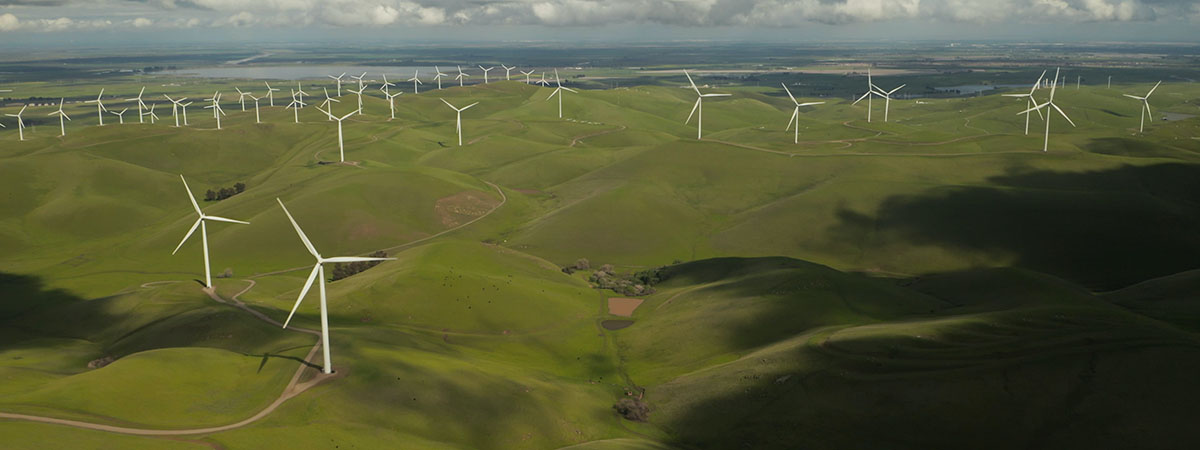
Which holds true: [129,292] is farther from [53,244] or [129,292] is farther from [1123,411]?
[1123,411]

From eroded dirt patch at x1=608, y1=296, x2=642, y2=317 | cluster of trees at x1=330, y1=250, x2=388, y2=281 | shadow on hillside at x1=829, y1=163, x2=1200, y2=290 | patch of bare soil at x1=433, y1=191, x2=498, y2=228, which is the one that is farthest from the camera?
patch of bare soil at x1=433, y1=191, x2=498, y2=228

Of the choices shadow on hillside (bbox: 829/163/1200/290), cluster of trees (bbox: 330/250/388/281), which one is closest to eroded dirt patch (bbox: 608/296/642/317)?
cluster of trees (bbox: 330/250/388/281)

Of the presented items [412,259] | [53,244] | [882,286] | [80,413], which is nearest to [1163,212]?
[882,286]

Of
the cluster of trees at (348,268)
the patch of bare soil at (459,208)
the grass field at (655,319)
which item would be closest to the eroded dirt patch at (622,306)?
the grass field at (655,319)

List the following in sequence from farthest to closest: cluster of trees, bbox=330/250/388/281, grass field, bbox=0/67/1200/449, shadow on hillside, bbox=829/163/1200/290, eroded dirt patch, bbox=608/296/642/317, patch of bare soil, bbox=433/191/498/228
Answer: patch of bare soil, bbox=433/191/498/228 → shadow on hillside, bbox=829/163/1200/290 → cluster of trees, bbox=330/250/388/281 → eroded dirt patch, bbox=608/296/642/317 → grass field, bbox=0/67/1200/449

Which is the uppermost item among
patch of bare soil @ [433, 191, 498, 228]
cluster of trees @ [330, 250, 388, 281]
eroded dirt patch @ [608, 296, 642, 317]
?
patch of bare soil @ [433, 191, 498, 228]

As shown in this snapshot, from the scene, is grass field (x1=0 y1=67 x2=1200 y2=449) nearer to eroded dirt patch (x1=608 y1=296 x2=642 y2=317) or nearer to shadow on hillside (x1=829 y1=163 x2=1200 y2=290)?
shadow on hillside (x1=829 y1=163 x2=1200 y2=290)
